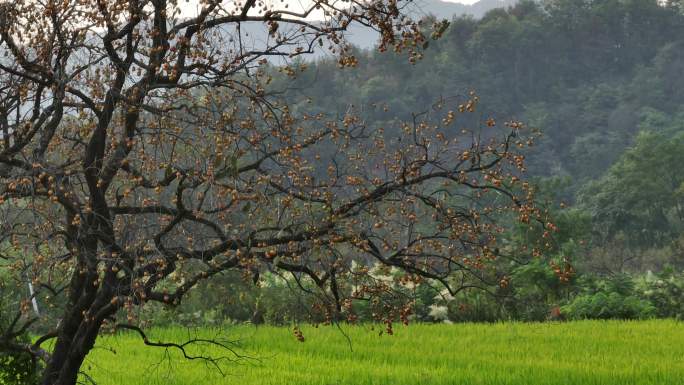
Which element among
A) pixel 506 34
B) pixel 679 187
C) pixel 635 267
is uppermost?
pixel 506 34

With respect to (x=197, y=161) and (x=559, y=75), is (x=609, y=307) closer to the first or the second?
(x=197, y=161)

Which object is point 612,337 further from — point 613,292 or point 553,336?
point 613,292

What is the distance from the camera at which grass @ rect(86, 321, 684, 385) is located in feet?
36.9

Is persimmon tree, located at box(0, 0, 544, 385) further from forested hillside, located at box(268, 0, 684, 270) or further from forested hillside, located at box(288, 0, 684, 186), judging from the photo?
forested hillside, located at box(288, 0, 684, 186)

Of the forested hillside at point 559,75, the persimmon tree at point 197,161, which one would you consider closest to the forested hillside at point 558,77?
the forested hillside at point 559,75

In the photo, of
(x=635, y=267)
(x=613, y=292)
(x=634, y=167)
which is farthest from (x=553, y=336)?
(x=634, y=167)

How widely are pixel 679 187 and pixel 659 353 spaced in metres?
32.0

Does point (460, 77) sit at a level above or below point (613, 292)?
above

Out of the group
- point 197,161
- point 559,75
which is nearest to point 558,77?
point 559,75

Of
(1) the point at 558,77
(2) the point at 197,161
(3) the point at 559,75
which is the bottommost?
(2) the point at 197,161

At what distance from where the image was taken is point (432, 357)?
12.9 metres

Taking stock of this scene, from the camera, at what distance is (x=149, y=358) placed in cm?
1395

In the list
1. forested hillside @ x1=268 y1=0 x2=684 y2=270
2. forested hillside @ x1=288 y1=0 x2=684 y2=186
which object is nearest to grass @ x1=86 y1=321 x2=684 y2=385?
forested hillside @ x1=268 y1=0 x2=684 y2=270

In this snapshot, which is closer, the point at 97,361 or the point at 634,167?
the point at 97,361
